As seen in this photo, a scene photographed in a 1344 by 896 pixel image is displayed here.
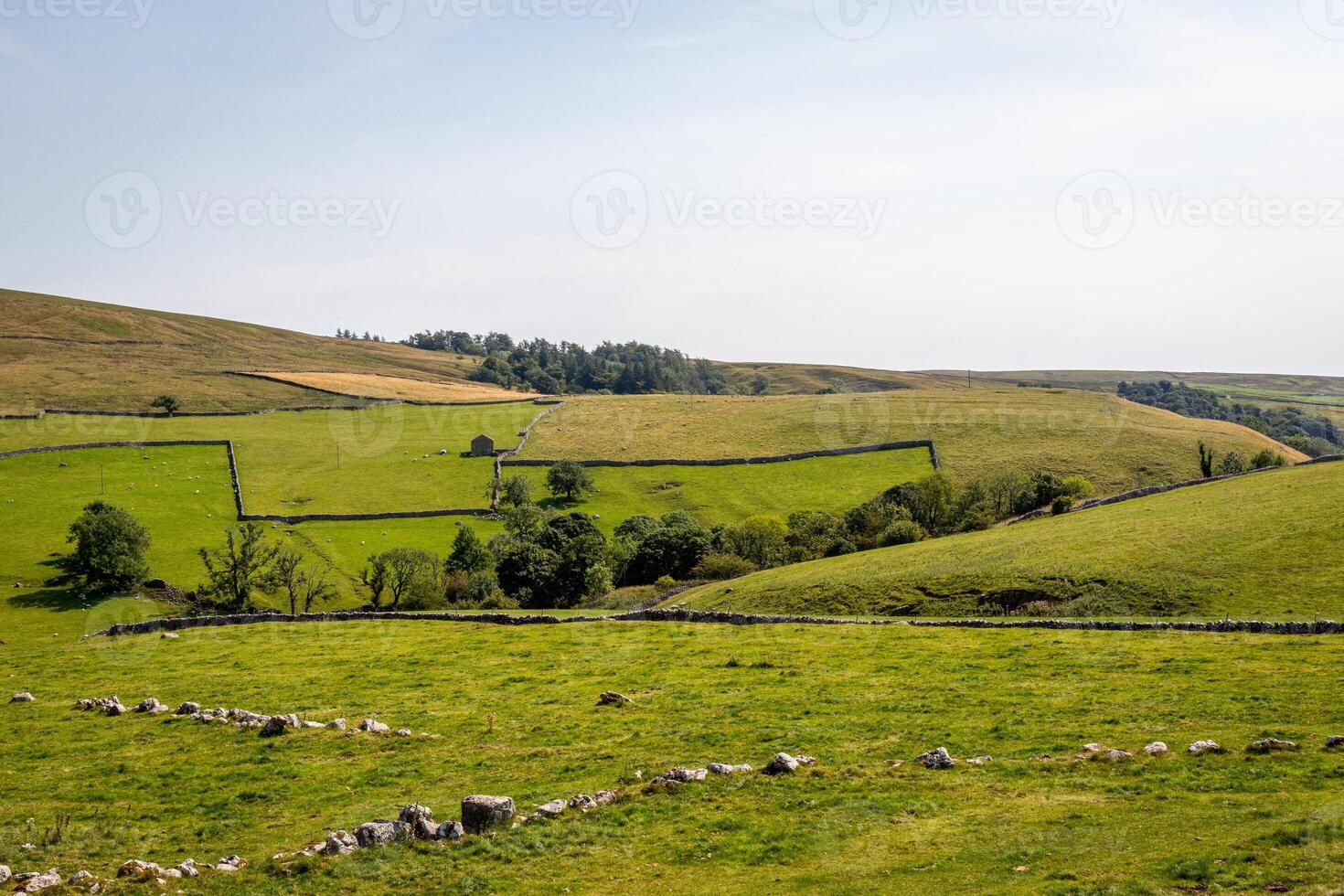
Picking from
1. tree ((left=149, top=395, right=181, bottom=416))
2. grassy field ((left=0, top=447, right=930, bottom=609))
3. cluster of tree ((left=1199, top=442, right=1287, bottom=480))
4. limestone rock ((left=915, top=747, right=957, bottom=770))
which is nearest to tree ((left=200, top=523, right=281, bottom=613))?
grassy field ((left=0, top=447, right=930, bottom=609))

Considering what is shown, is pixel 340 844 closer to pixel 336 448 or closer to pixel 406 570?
pixel 406 570

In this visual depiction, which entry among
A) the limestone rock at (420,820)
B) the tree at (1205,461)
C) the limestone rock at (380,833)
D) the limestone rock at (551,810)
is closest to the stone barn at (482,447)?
the tree at (1205,461)

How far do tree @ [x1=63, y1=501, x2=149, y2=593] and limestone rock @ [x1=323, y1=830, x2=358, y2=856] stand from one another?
218 ft

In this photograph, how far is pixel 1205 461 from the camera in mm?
99000

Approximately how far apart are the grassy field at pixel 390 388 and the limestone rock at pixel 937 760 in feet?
459

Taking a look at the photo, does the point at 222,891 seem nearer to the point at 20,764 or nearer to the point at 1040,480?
the point at 20,764

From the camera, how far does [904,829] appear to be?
1884 centimetres

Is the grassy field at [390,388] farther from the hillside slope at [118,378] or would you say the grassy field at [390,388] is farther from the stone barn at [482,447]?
the stone barn at [482,447]

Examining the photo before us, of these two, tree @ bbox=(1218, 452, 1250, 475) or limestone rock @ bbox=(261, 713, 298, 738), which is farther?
tree @ bbox=(1218, 452, 1250, 475)

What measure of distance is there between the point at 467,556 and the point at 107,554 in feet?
91.0

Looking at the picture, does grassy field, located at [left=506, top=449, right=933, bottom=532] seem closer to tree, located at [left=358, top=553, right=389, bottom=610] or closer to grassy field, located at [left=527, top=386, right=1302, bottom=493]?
grassy field, located at [left=527, top=386, right=1302, bottom=493]

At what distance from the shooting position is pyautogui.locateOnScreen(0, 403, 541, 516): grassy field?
10175cm

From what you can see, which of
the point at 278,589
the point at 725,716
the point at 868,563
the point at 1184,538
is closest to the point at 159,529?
the point at 278,589

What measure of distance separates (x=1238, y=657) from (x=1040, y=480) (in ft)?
199
